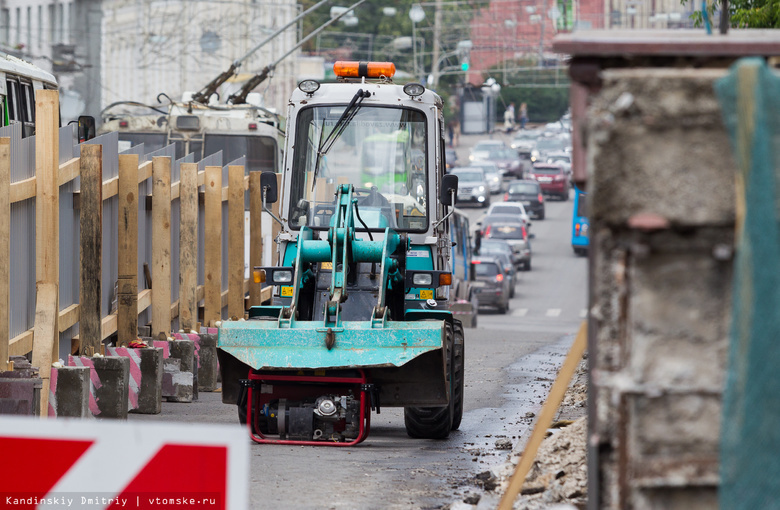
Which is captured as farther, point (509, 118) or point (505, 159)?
point (509, 118)

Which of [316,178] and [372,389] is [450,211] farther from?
[372,389]

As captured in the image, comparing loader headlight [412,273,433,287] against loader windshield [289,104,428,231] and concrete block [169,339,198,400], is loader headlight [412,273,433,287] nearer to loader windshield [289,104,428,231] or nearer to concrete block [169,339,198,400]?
loader windshield [289,104,428,231]

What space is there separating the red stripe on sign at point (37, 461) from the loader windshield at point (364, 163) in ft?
23.4

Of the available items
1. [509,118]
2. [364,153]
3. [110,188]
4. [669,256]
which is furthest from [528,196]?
[669,256]

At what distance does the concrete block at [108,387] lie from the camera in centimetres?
1055

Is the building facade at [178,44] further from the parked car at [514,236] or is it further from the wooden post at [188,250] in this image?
the wooden post at [188,250]

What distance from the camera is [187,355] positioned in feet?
42.4

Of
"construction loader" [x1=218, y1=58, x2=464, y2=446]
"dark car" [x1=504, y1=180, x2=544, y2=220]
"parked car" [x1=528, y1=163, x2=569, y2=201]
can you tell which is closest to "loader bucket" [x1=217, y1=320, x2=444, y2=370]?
"construction loader" [x1=218, y1=58, x2=464, y2=446]

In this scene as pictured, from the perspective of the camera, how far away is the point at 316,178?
11195 mm

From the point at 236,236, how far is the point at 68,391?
5876 millimetres

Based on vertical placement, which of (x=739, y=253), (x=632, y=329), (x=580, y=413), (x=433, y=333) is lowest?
(x=580, y=413)

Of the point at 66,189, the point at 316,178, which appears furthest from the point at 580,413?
the point at 66,189

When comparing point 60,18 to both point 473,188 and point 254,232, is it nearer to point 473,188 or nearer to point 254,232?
point 473,188

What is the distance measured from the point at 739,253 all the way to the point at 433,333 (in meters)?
5.34
